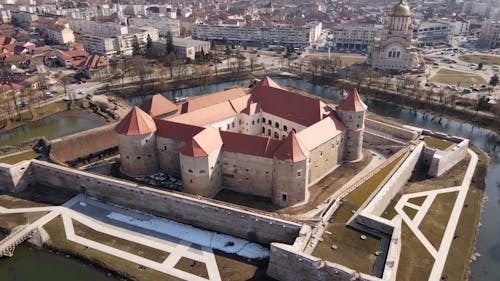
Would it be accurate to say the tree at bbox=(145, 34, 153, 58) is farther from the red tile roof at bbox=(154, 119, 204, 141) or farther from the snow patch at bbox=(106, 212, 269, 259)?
the snow patch at bbox=(106, 212, 269, 259)

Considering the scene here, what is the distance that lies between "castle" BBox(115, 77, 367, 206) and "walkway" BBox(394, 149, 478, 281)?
10884mm

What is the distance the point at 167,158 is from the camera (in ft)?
171

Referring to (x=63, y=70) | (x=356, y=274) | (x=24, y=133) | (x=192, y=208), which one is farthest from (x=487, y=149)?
(x=63, y=70)

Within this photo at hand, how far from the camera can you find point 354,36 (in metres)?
144

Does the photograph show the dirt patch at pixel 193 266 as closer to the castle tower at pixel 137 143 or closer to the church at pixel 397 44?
the castle tower at pixel 137 143

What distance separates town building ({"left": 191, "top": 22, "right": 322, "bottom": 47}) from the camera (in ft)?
490

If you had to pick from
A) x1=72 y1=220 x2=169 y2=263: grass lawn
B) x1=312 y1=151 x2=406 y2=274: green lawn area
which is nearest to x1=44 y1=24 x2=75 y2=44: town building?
x1=72 y1=220 x2=169 y2=263: grass lawn

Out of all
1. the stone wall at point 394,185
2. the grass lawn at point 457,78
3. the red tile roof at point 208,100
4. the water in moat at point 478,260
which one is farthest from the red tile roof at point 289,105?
the grass lawn at point 457,78

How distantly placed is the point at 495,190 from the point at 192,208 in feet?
135

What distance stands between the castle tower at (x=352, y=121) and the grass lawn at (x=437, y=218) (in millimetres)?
12401

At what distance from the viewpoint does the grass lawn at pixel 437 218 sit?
41.5 metres

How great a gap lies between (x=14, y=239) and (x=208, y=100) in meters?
32.4

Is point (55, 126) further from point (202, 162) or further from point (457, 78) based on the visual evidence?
point (457, 78)

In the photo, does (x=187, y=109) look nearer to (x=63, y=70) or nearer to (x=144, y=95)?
(x=144, y=95)
